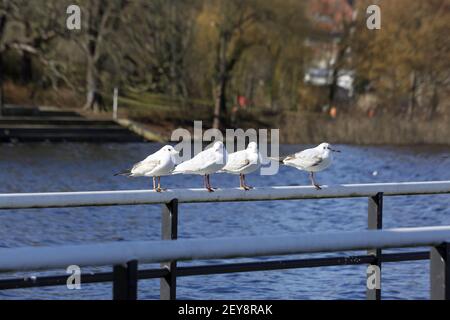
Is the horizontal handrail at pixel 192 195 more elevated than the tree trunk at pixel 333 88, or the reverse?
the tree trunk at pixel 333 88

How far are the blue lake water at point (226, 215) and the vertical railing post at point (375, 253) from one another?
4689 millimetres

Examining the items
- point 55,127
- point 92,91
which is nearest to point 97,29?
point 92,91

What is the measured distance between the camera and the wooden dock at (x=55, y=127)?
4406 centimetres

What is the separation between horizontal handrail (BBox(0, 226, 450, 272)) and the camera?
10.2 ft

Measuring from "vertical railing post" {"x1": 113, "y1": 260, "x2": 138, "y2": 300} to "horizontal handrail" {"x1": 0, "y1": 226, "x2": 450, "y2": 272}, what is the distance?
64 millimetres

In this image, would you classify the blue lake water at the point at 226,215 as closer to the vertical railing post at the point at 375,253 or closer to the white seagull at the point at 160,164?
the white seagull at the point at 160,164

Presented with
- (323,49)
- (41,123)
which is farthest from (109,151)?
(323,49)

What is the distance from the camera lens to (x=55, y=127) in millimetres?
45094

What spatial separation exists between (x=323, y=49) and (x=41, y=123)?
22.4 metres

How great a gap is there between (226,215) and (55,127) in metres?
23.6

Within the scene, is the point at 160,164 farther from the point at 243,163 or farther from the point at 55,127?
the point at 55,127

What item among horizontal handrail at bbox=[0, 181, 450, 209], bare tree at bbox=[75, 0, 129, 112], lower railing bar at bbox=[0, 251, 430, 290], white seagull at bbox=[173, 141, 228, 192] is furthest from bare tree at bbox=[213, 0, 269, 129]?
lower railing bar at bbox=[0, 251, 430, 290]

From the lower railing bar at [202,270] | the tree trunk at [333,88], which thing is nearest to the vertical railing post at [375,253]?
the lower railing bar at [202,270]
